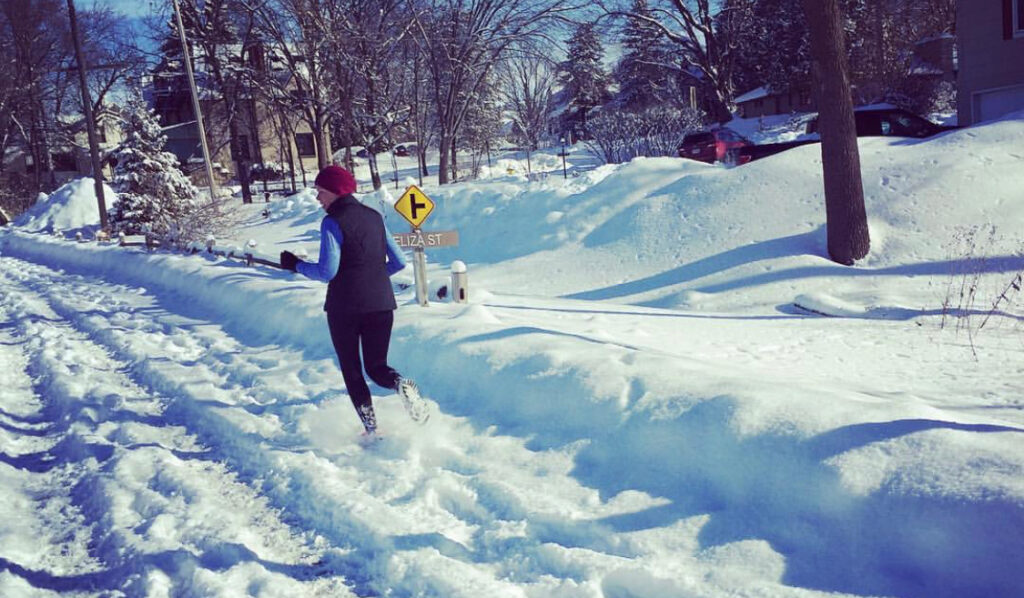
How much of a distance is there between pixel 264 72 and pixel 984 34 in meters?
30.8

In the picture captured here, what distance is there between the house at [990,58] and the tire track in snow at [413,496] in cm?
2020

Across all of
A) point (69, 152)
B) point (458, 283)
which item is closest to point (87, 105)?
point (458, 283)

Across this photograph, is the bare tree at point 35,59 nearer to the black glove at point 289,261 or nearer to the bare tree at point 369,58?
the bare tree at point 369,58

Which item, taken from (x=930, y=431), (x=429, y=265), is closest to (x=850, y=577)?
→ (x=930, y=431)

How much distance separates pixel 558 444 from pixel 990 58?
2056cm

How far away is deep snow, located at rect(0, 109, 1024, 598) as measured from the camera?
9.93 ft

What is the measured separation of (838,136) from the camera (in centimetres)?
1012

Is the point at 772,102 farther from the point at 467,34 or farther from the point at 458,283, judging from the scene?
the point at 458,283

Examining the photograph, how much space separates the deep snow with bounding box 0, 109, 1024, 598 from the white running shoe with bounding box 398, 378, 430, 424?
17 cm

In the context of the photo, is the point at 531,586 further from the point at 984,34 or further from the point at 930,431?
the point at 984,34

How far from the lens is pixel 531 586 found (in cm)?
297

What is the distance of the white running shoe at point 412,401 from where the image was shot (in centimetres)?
463

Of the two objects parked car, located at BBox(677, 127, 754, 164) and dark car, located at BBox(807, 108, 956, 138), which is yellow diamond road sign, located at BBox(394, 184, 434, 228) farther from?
parked car, located at BBox(677, 127, 754, 164)

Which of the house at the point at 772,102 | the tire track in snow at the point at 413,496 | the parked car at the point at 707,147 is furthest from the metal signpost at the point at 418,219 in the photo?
the house at the point at 772,102
